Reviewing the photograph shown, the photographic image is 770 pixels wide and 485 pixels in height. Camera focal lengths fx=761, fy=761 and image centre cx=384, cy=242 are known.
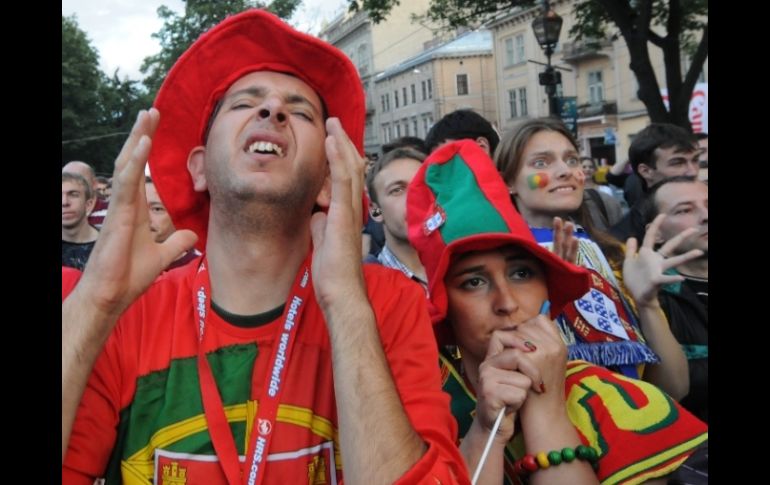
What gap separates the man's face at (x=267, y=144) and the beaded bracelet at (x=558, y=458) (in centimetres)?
95

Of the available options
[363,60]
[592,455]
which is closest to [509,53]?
[363,60]

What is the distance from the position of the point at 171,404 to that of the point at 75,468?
25cm

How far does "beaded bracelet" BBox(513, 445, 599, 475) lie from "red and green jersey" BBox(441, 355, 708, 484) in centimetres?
5

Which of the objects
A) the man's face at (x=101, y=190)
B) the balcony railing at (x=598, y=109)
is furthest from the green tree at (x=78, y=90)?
the man's face at (x=101, y=190)

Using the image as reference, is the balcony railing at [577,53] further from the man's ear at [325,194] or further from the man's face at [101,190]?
the man's ear at [325,194]

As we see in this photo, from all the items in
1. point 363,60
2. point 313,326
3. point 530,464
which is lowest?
point 530,464

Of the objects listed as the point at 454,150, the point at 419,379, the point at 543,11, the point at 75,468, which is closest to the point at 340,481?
the point at 419,379

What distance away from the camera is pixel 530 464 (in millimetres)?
1917

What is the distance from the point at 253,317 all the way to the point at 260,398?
0.26 m

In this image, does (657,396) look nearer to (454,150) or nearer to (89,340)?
(454,150)

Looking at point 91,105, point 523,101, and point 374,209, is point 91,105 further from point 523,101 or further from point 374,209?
point 374,209

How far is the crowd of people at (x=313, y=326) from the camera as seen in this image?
177cm

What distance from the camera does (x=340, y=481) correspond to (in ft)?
6.05

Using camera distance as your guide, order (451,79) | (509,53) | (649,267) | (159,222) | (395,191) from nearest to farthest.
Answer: (649,267)
(395,191)
(159,222)
(509,53)
(451,79)
